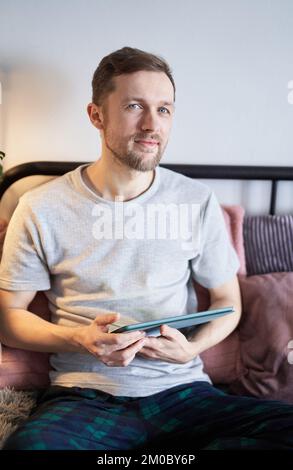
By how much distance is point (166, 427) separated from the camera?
2.90 ft

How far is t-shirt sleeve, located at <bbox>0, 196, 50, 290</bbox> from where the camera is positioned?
953 mm

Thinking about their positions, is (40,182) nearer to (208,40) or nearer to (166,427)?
(208,40)

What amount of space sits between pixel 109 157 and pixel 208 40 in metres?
0.30

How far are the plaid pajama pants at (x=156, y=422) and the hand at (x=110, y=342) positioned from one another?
93mm

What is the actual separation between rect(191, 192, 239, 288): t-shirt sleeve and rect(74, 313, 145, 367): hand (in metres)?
0.24

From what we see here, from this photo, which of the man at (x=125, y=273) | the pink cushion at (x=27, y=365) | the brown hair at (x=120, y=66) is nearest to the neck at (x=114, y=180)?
the man at (x=125, y=273)

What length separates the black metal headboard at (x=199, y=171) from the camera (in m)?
1.06

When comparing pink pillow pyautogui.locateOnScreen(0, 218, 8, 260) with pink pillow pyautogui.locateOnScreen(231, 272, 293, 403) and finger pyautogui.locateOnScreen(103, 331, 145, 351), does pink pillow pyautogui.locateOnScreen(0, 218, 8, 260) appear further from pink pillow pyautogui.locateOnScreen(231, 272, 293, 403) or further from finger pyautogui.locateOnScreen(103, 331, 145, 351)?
pink pillow pyautogui.locateOnScreen(231, 272, 293, 403)

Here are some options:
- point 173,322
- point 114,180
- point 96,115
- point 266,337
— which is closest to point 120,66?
point 96,115

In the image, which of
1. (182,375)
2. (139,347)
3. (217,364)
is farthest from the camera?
(217,364)

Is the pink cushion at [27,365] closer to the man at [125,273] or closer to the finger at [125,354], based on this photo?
the man at [125,273]

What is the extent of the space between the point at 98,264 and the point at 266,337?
366 millimetres

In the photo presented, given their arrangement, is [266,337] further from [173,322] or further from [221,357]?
[173,322]

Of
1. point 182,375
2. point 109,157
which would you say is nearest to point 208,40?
point 109,157
